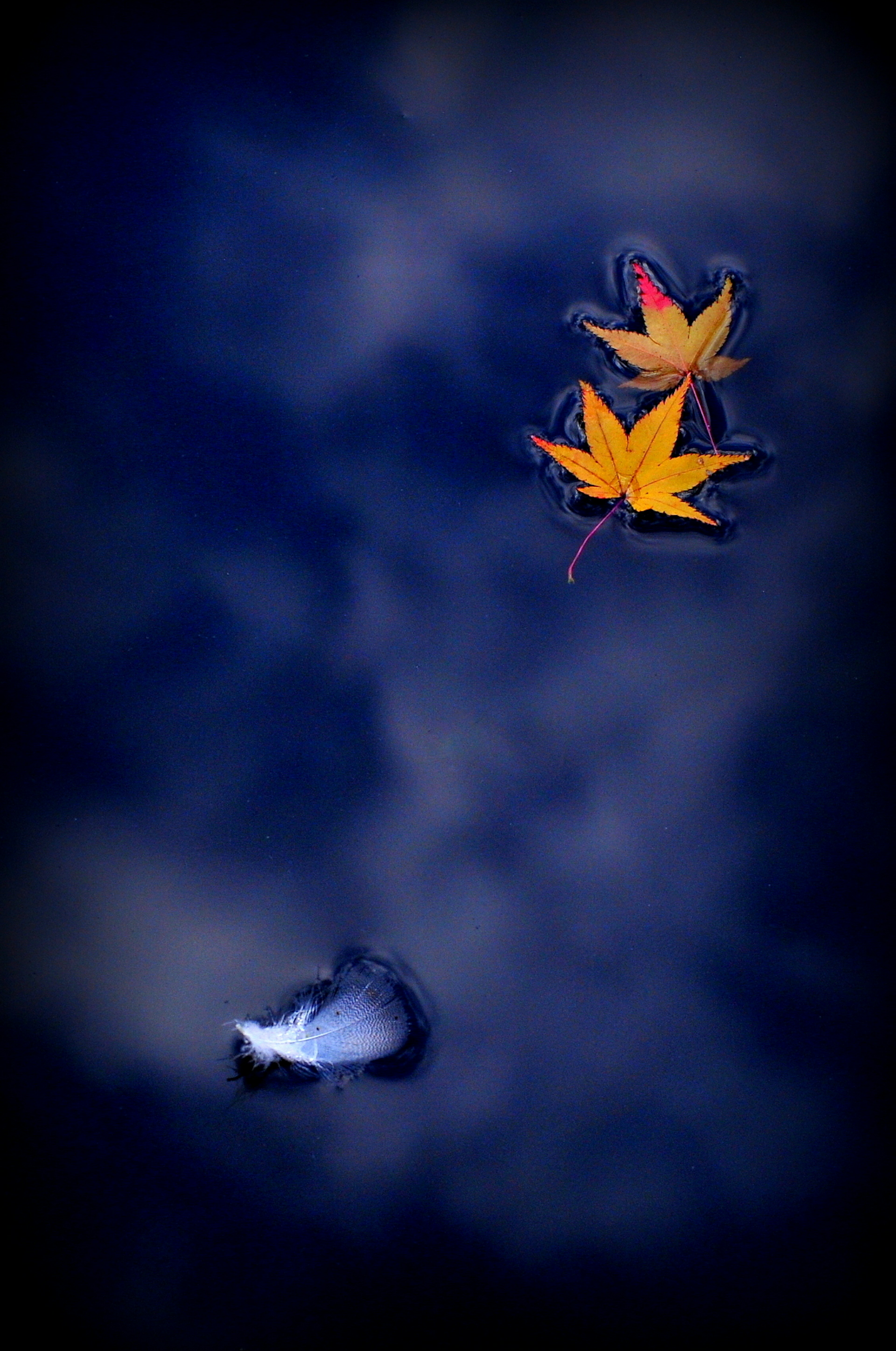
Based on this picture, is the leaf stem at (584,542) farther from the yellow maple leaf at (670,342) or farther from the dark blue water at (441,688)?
the yellow maple leaf at (670,342)

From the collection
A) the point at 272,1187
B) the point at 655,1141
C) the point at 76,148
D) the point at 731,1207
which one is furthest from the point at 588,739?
the point at 76,148

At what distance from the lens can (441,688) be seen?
1.74 m

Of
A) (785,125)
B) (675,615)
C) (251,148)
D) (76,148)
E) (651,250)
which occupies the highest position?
(785,125)

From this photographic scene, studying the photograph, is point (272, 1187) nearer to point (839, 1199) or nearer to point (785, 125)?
point (839, 1199)

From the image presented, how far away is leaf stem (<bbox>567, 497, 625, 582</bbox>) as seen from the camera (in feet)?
5.67

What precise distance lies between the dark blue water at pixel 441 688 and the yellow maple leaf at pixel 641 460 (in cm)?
10

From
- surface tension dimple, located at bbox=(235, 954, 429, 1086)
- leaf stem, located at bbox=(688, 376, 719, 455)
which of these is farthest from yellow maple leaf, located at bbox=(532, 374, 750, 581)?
surface tension dimple, located at bbox=(235, 954, 429, 1086)

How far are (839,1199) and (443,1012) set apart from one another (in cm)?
87

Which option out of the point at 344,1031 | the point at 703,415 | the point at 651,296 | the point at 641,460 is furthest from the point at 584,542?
the point at 344,1031

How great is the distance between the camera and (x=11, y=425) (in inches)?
69.9

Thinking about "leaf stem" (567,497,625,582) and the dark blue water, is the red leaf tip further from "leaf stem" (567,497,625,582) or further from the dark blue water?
"leaf stem" (567,497,625,582)

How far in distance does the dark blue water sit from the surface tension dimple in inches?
1.6

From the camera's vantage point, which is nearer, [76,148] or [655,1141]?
[655,1141]

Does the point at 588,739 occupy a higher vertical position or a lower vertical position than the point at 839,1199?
higher
